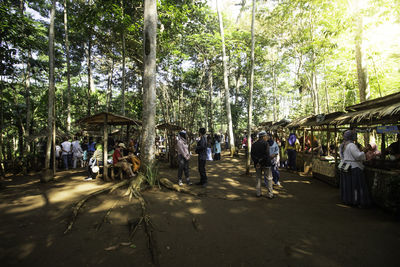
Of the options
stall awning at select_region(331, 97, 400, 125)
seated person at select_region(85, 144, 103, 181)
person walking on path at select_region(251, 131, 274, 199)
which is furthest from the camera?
seated person at select_region(85, 144, 103, 181)

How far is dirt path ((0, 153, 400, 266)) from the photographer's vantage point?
274 centimetres

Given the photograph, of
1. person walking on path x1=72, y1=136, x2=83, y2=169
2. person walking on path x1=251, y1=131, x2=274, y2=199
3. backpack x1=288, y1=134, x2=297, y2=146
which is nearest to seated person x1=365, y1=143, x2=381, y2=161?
backpack x1=288, y1=134, x2=297, y2=146

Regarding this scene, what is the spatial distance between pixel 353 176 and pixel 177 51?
10420 millimetres

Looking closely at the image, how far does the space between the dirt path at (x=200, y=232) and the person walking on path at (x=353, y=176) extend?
314 mm

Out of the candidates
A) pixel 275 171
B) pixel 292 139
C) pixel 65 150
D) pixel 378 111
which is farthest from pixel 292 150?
pixel 65 150

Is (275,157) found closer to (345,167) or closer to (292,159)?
(345,167)

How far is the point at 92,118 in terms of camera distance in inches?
276

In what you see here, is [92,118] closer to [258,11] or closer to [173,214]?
[173,214]

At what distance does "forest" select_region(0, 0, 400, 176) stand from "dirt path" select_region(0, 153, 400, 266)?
328 centimetres

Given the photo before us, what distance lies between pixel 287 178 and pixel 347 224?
4362 millimetres

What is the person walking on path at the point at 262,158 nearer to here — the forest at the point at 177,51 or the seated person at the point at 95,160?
the forest at the point at 177,51

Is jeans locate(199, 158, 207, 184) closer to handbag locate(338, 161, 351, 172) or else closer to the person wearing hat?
the person wearing hat

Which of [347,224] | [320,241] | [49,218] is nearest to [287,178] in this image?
[347,224]

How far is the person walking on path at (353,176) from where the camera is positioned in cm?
460
